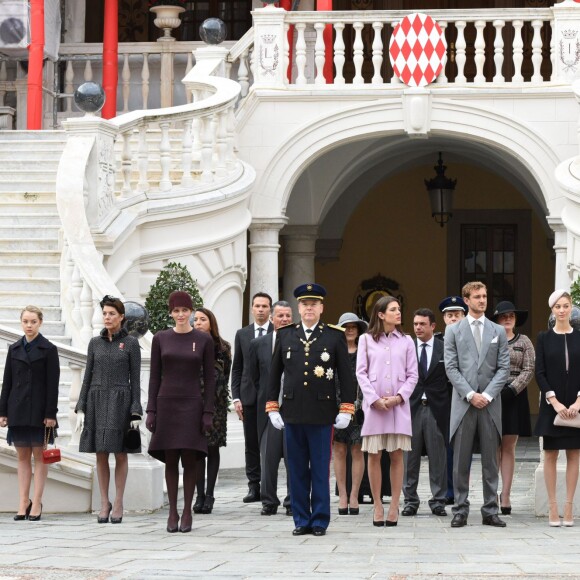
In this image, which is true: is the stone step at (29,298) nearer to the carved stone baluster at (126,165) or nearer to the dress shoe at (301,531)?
the carved stone baluster at (126,165)

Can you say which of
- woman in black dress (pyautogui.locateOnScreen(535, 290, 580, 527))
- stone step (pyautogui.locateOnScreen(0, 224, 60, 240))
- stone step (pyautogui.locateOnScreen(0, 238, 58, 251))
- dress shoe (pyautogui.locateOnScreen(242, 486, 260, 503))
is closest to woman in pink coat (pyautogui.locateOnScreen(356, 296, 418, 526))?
woman in black dress (pyautogui.locateOnScreen(535, 290, 580, 527))

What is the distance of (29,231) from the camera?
1528 cm

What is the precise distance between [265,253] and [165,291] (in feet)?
10.3

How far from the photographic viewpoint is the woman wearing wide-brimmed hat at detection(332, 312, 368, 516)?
1148 cm

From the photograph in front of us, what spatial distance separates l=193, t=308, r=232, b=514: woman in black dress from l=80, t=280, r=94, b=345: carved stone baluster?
5.28ft

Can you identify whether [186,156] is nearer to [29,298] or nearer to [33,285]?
[33,285]

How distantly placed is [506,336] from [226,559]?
124 inches

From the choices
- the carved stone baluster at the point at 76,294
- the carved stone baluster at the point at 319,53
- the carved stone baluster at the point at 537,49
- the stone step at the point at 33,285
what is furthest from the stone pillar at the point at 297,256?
the carved stone baluster at the point at 76,294

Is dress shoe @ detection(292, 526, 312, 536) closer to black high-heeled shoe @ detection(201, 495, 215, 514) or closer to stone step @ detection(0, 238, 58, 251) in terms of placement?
black high-heeled shoe @ detection(201, 495, 215, 514)

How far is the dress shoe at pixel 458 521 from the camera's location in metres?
10.4

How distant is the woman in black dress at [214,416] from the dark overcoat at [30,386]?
1193mm

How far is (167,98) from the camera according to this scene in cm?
2044

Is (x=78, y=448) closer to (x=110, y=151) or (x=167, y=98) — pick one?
(x=110, y=151)

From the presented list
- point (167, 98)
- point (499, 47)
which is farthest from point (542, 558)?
point (167, 98)
